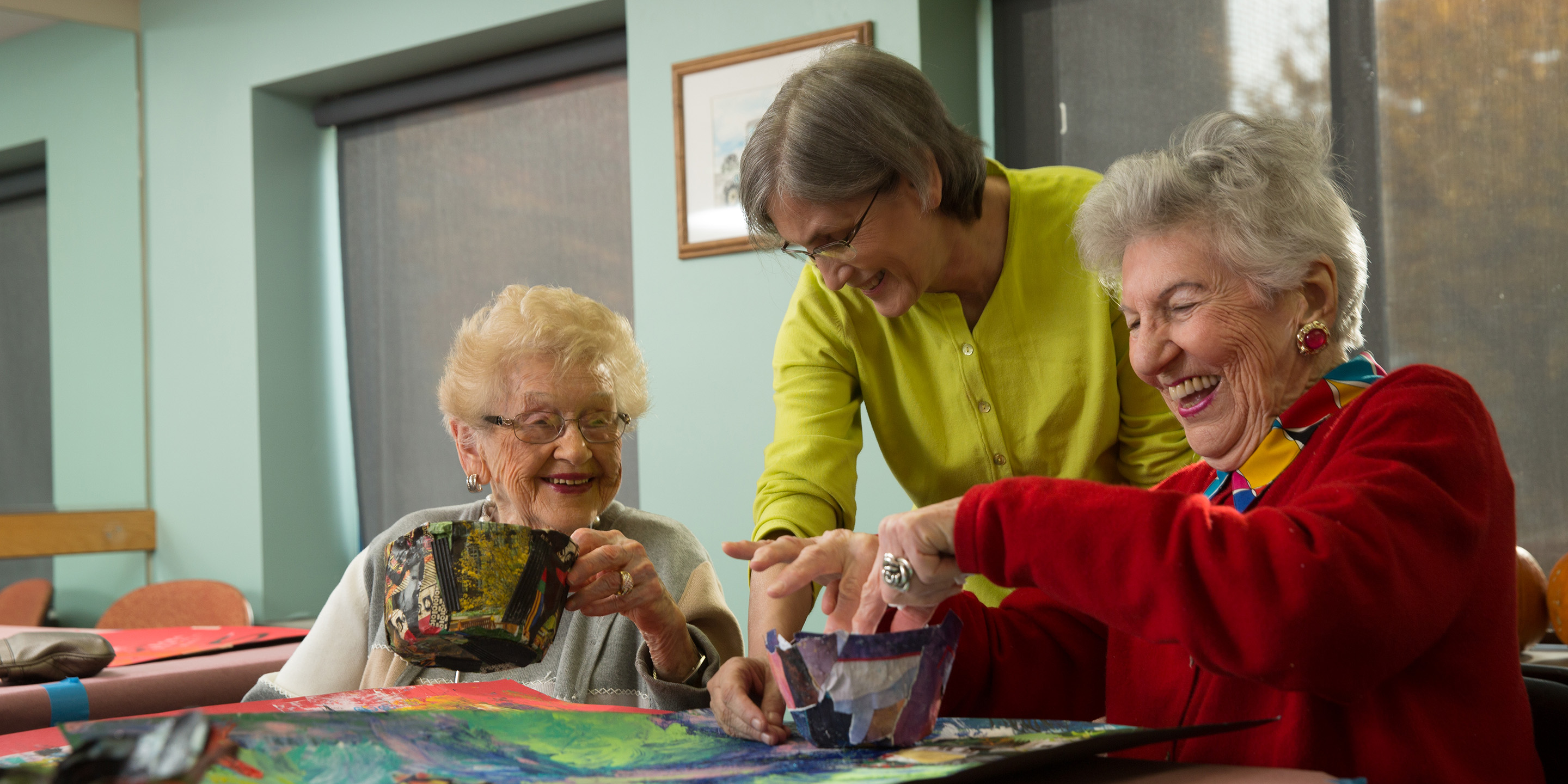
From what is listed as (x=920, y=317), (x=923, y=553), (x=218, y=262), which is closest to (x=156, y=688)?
(x=920, y=317)

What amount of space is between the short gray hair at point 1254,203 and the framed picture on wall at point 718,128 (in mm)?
2024

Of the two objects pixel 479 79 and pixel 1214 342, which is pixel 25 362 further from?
pixel 1214 342

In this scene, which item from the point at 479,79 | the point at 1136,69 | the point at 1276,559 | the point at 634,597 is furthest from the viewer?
the point at 479,79

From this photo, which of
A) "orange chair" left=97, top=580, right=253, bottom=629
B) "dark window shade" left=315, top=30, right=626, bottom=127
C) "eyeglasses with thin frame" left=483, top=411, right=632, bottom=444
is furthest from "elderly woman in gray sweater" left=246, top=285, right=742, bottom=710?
"dark window shade" left=315, top=30, right=626, bottom=127

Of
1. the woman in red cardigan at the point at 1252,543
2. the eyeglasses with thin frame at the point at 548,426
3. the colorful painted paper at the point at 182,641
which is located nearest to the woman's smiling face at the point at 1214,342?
the woman in red cardigan at the point at 1252,543

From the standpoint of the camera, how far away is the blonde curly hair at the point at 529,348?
1621 mm

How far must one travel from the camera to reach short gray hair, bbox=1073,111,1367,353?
1.00 m

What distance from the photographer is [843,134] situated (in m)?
1.38

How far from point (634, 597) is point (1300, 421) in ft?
2.26

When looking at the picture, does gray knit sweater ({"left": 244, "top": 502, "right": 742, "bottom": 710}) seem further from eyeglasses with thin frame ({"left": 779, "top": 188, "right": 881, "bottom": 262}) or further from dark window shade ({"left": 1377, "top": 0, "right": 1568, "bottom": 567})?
dark window shade ({"left": 1377, "top": 0, "right": 1568, "bottom": 567})

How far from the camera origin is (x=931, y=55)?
2.84 meters

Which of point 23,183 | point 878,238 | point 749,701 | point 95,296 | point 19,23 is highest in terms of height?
point 19,23

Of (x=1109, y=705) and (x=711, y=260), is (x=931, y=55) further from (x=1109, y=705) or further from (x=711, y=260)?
(x=1109, y=705)

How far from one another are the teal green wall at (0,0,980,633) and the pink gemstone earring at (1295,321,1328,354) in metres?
2.93
